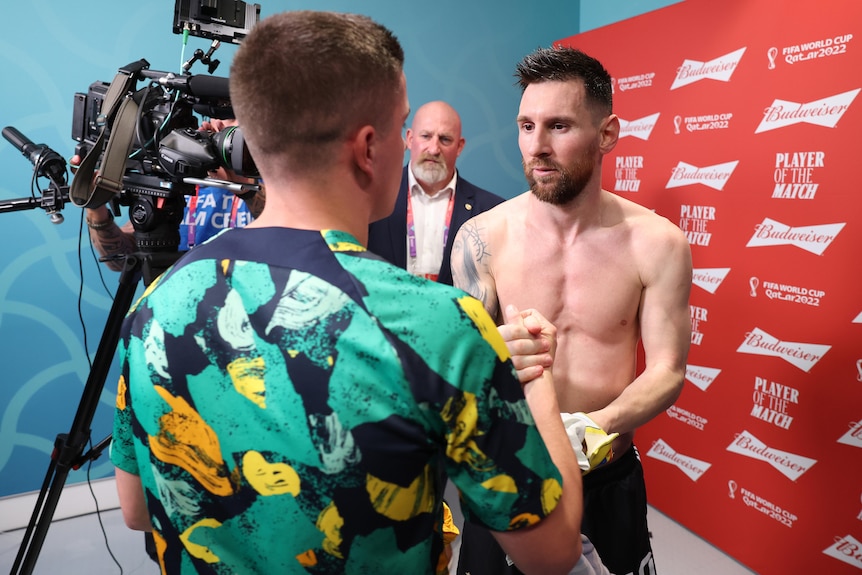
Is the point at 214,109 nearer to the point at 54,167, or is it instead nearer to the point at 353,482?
the point at 54,167

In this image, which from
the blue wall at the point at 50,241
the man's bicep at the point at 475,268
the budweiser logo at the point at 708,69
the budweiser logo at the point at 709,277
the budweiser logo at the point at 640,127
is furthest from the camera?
the budweiser logo at the point at 640,127

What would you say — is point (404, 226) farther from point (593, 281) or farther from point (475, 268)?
point (593, 281)

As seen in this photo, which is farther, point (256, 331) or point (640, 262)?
point (640, 262)

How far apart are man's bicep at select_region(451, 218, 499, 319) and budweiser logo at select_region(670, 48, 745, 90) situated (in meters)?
1.26

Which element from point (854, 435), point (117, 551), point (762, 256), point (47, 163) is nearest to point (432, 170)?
point (762, 256)

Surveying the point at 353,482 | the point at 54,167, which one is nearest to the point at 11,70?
the point at 54,167

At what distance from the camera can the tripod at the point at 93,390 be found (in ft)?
5.51

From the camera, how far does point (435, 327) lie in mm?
647

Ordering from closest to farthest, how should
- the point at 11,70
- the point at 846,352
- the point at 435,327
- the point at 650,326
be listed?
the point at 435,327, the point at 650,326, the point at 846,352, the point at 11,70

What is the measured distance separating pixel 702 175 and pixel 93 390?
2246mm

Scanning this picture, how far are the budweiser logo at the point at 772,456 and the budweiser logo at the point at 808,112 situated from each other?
1.12 metres

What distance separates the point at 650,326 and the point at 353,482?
1213 millimetres

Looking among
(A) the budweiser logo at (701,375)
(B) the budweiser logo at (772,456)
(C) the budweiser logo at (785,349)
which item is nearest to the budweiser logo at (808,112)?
(C) the budweiser logo at (785,349)

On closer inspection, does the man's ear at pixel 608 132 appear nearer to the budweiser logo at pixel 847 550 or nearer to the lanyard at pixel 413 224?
the lanyard at pixel 413 224
